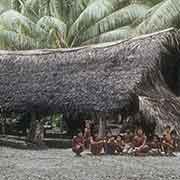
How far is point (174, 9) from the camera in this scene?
15.9 meters

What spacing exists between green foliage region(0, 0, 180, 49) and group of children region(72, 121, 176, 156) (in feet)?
18.3

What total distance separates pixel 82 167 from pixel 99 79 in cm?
430

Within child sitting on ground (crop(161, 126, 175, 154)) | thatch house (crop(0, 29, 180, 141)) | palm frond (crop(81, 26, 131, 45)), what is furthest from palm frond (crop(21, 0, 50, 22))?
child sitting on ground (crop(161, 126, 175, 154))

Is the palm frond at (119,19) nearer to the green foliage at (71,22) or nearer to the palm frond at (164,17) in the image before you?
the green foliage at (71,22)

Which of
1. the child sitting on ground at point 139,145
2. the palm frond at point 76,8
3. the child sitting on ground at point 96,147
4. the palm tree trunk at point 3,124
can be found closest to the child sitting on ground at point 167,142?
the child sitting on ground at point 139,145

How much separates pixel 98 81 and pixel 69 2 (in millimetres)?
8837

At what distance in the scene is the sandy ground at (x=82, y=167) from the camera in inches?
339

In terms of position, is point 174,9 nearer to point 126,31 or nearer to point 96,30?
point 126,31

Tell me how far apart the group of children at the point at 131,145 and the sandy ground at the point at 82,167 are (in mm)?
298

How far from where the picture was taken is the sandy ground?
28.3 ft

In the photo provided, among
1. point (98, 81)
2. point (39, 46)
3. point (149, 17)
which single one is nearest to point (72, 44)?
point (39, 46)

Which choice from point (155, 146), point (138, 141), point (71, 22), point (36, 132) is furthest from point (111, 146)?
point (71, 22)

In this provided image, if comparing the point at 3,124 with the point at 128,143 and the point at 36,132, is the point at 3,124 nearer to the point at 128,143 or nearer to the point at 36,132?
the point at 36,132

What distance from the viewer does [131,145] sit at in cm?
1257
